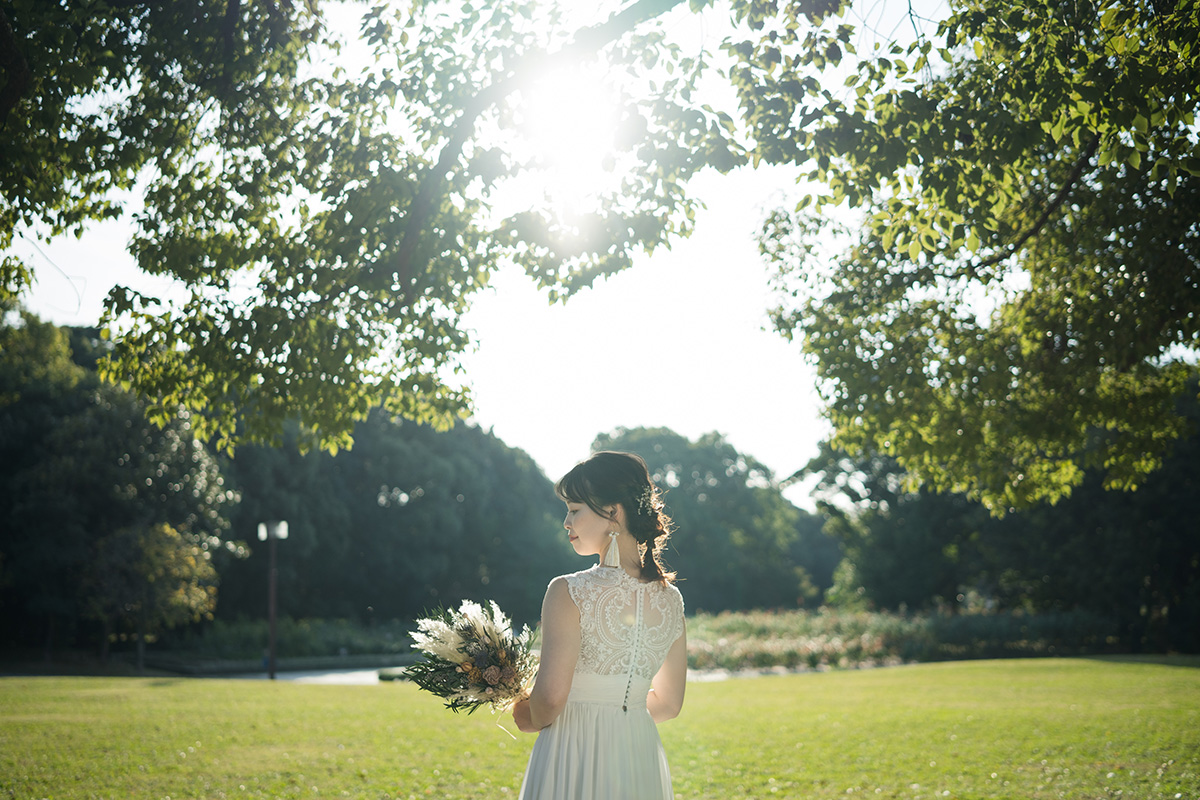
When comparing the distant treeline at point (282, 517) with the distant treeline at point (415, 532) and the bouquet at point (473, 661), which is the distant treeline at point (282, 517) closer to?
the distant treeline at point (415, 532)

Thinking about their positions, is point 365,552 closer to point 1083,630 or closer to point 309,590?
point 309,590

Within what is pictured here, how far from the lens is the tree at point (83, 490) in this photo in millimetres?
28969

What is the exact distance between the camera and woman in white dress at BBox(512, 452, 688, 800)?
126 inches

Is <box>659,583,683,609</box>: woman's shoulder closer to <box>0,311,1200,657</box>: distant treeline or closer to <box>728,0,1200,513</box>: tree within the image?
<box>728,0,1200,513</box>: tree

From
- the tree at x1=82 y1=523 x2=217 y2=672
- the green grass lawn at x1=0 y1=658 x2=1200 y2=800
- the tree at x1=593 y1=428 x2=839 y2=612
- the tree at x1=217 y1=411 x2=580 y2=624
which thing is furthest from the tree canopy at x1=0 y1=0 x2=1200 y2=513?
the tree at x1=593 y1=428 x2=839 y2=612

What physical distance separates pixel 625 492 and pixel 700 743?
9.64m

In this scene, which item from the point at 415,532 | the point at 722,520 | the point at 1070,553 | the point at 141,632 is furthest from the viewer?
the point at 722,520

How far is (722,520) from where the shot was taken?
5494cm

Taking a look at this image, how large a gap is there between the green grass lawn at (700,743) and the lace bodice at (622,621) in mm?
5991

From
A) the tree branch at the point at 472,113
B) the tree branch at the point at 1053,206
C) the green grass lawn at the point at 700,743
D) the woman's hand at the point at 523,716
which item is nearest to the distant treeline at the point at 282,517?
the green grass lawn at the point at 700,743

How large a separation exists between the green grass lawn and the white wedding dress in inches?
228

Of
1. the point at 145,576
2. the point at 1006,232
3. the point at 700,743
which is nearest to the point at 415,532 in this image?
the point at 145,576

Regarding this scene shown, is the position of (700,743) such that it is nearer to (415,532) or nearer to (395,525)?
(415,532)

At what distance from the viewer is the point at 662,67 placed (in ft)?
25.4
